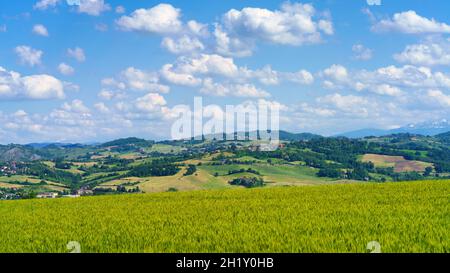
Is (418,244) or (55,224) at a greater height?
(418,244)

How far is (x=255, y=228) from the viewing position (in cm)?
1557

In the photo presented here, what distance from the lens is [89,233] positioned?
1677cm

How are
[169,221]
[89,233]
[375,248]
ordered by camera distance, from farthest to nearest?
[169,221] < [89,233] < [375,248]

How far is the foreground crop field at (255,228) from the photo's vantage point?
491 inches

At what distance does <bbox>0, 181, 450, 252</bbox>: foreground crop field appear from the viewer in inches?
491

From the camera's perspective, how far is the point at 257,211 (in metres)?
21.0
